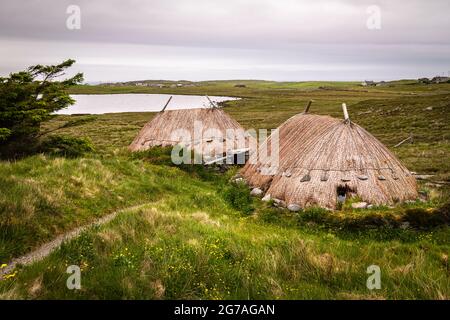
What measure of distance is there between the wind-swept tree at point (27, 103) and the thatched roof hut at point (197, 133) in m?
9.00

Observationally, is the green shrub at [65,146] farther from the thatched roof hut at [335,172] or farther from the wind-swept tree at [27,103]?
the thatched roof hut at [335,172]

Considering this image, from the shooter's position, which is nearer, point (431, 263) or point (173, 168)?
point (431, 263)

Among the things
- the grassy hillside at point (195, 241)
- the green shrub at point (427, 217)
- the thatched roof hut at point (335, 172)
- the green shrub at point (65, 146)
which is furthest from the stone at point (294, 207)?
the green shrub at point (65, 146)

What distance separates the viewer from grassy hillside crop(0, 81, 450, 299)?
6695 millimetres

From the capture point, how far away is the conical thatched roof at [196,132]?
2459cm

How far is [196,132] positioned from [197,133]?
0.42 feet

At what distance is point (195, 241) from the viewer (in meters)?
8.62

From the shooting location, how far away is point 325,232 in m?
12.1

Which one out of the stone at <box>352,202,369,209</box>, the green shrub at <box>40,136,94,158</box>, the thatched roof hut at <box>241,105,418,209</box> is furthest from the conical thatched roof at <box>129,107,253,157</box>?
the stone at <box>352,202,369,209</box>

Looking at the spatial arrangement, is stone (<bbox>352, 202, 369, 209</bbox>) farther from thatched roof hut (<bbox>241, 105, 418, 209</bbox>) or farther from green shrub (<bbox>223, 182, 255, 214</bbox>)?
green shrub (<bbox>223, 182, 255, 214</bbox>)

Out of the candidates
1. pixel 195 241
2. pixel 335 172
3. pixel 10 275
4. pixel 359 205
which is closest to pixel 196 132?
pixel 335 172
